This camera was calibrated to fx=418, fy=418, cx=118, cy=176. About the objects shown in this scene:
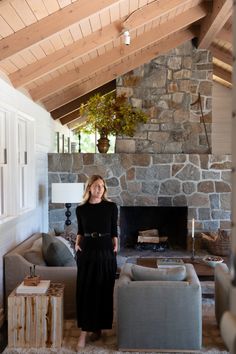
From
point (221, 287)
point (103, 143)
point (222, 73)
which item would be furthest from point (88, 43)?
point (222, 73)

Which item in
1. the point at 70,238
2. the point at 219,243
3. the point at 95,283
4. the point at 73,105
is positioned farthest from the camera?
the point at 73,105

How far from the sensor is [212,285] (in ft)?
15.8

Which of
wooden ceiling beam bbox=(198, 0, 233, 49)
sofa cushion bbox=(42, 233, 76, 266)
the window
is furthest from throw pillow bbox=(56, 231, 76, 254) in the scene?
wooden ceiling beam bbox=(198, 0, 233, 49)

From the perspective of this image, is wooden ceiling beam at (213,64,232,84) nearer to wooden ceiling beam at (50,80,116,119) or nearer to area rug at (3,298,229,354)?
wooden ceiling beam at (50,80,116,119)

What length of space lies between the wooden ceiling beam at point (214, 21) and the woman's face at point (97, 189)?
8.64 feet

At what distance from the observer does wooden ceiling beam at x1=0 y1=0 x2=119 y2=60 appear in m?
3.72

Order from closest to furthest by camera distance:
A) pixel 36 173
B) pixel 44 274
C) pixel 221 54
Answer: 1. pixel 44 274
2. pixel 36 173
3. pixel 221 54

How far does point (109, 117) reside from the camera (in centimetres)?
660

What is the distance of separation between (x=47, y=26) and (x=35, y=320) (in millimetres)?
2563

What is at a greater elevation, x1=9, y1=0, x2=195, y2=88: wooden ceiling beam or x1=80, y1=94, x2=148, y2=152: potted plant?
x1=9, y1=0, x2=195, y2=88: wooden ceiling beam

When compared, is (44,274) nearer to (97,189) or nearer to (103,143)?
(97,189)

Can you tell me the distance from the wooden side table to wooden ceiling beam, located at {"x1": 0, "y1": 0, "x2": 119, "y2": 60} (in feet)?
7.12

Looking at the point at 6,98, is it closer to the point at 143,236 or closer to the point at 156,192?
the point at 156,192

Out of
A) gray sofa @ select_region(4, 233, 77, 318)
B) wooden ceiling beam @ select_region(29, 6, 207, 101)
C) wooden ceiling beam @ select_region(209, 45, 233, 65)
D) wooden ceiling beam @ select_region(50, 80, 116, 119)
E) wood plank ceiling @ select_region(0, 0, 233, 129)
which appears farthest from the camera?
wooden ceiling beam @ select_region(50, 80, 116, 119)
